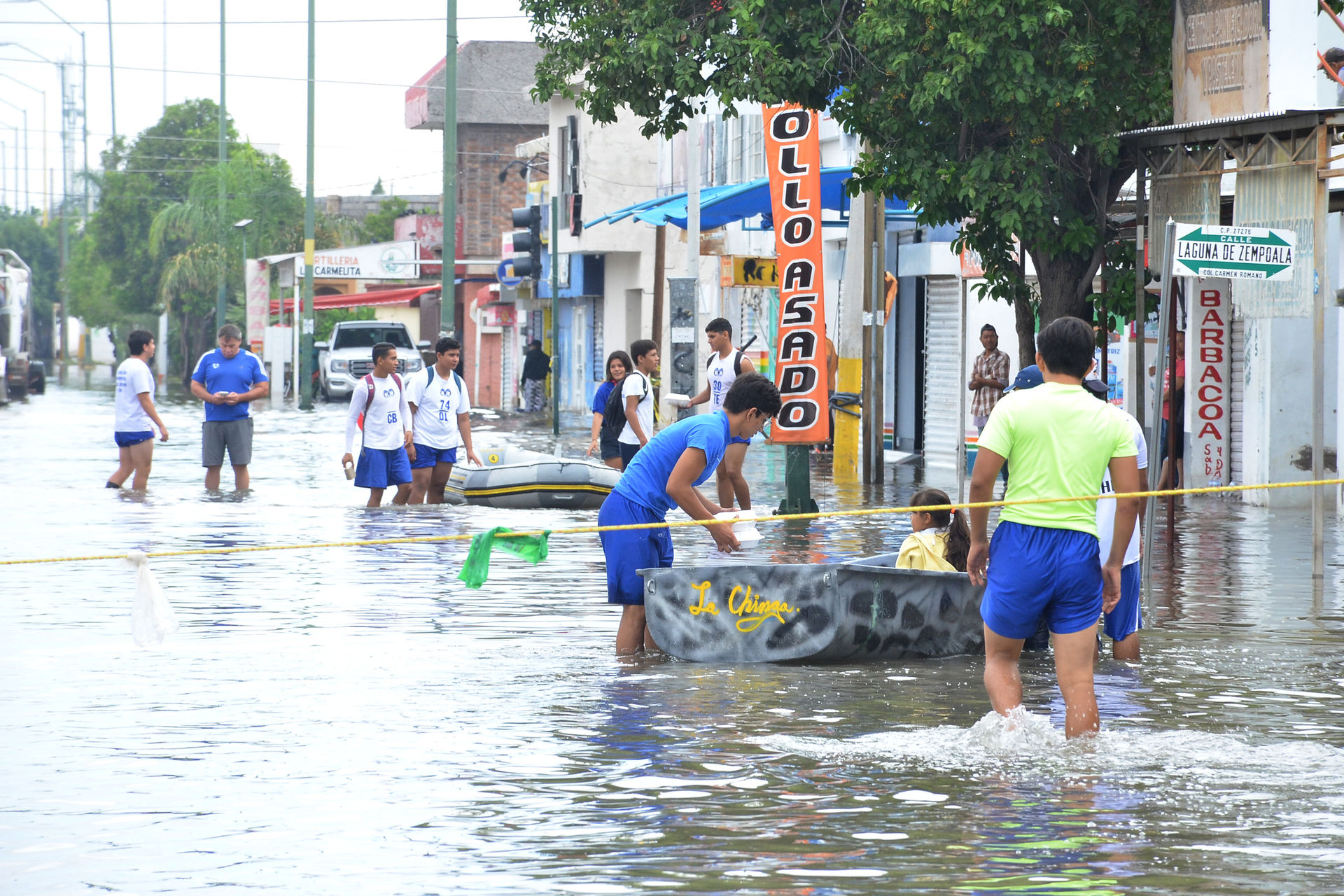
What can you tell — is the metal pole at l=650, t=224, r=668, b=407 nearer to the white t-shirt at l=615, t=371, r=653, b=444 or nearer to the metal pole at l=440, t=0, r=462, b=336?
the metal pole at l=440, t=0, r=462, b=336

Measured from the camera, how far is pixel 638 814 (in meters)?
6.24

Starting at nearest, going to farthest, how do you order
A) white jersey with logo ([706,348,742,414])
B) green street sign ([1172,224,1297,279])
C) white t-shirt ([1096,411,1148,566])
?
1. white t-shirt ([1096,411,1148,566])
2. green street sign ([1172,224,1297,279])
3. white jersey with logo ([706,348,742,414])

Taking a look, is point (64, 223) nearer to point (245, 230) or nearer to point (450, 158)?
point (245, 230)

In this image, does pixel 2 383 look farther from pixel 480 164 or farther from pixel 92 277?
pixel 92 277

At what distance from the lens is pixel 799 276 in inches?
659

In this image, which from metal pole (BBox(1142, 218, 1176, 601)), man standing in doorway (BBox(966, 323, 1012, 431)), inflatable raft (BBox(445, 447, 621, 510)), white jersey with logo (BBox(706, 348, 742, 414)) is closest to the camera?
metal pole (BBox(1142, 218, 1176, 601))

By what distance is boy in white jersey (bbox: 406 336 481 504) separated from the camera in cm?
1725

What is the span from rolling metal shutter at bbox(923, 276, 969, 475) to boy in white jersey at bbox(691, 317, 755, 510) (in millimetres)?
9217

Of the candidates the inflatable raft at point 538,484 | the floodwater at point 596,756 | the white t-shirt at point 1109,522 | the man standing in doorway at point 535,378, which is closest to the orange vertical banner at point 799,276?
the inflatable raft at point 538,484

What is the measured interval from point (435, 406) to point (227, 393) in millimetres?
2624

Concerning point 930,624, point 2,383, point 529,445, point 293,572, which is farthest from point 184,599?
point 2,383

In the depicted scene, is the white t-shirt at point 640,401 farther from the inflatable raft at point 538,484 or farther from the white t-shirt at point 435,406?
the white t-shirt at point 435,406

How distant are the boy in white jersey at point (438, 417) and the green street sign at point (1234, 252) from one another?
7.25 m

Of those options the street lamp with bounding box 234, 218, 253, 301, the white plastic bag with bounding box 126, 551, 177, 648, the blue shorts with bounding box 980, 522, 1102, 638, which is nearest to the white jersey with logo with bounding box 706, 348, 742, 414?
the white plastic bag with bounding box 126, 551, 177, 648
